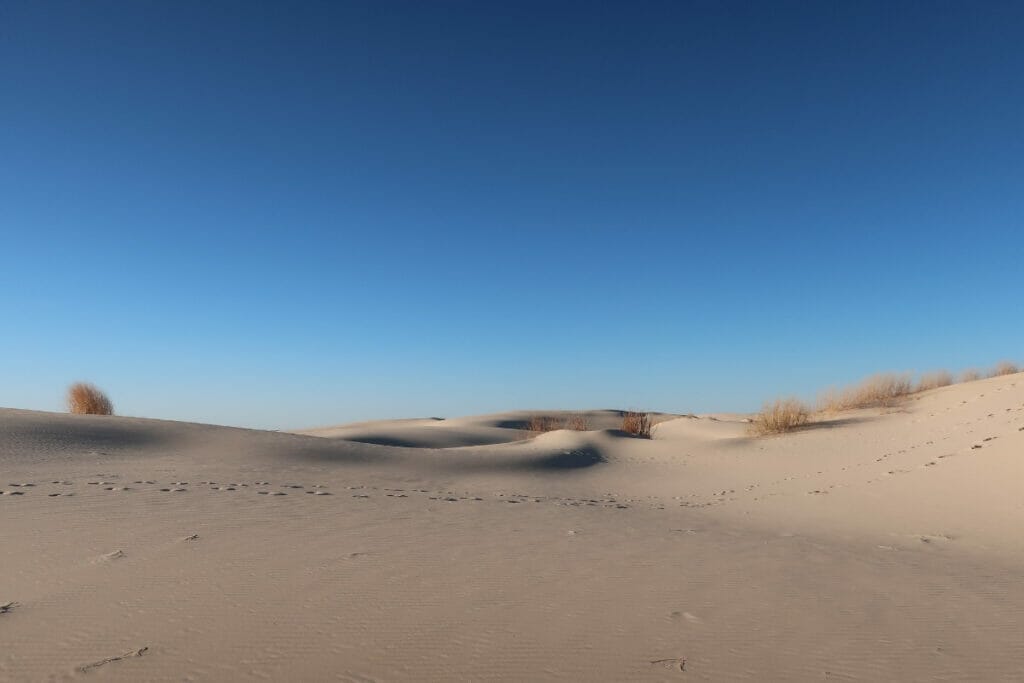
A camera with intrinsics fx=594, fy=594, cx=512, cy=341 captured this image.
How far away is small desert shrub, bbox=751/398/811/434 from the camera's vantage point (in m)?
14.5

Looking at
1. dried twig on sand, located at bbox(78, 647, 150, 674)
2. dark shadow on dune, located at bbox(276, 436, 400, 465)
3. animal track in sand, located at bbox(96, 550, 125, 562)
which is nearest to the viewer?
dried twig on sand, located at bbox(78, 647, 150, 674)

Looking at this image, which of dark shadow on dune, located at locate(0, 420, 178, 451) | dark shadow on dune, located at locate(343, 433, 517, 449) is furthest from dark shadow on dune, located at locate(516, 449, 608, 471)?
dark shadow on dune, located at locate(0, 420, 178, 451)

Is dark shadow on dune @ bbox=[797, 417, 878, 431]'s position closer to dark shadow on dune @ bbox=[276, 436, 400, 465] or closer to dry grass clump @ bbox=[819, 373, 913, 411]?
dry grass clump @ bbox=[819, 373, 913, 411]

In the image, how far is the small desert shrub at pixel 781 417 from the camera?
14.5 metres

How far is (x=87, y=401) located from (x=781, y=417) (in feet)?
55.1

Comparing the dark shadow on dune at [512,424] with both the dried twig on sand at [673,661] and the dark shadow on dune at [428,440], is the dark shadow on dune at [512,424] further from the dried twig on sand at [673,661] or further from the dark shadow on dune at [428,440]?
the dried twig on sand at [673,661]

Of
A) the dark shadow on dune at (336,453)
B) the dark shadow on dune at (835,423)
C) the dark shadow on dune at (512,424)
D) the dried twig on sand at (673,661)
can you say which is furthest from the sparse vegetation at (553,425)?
the dried twig on sand at (673,661)

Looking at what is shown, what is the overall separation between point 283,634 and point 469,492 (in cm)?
549

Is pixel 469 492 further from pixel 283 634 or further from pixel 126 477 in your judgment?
pixel 283 634

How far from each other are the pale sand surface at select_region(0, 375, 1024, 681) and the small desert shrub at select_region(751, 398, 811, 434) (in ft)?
16.4

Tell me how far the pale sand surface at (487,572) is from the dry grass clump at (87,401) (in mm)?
5240

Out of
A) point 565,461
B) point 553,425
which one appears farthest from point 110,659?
point 553,425

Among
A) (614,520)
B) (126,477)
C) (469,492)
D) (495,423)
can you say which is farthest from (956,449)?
(495,423)

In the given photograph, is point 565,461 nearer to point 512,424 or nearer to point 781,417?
point 781,417
